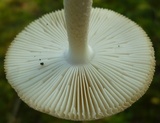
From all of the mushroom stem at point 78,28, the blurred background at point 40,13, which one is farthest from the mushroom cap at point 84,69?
the blurred background at point 40,13

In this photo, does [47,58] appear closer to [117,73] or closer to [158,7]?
[117,73]

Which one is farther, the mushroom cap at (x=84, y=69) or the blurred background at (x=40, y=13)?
the blurred background at (x=40, y=13)

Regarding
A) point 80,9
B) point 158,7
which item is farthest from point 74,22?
point 158,7

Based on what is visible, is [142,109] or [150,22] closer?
[142,109]

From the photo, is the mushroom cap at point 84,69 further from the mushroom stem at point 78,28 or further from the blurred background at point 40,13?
the blurred background at point 40,13

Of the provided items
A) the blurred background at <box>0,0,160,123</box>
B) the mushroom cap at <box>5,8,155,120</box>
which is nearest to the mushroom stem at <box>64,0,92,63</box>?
the mushroom cap at <box>5,8,155,120</box>

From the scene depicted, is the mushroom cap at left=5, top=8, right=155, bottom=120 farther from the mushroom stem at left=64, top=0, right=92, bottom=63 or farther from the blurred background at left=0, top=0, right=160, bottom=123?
the blurred background at left=0, top=0, right=160, bottom=123
